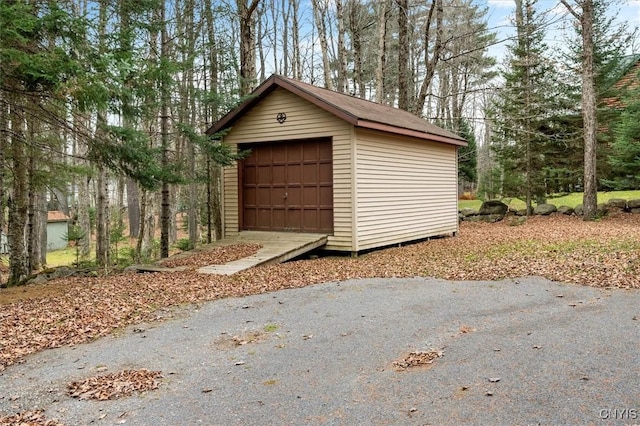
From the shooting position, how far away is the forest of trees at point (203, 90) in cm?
661

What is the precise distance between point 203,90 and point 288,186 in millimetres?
2848

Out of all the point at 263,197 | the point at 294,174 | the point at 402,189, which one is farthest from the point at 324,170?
the point at 402,189

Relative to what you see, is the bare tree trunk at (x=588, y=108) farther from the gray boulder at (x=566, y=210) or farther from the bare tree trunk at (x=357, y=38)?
the bare tree trunk at (x=357, y=38)

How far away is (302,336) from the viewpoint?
4.60 m

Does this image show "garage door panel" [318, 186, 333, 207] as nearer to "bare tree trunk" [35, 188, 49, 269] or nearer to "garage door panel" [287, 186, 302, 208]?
"garage door panel" [287, 186, 302, 208]

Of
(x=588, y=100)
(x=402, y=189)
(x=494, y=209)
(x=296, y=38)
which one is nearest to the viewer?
(x=402, y=189)

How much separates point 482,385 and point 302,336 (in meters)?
1.90

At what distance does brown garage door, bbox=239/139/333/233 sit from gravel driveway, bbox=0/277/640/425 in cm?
471

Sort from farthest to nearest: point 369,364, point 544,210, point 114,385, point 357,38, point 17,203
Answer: point 357,38 → point 544,210 → point 17,203 → point 369,364 → point 114,385

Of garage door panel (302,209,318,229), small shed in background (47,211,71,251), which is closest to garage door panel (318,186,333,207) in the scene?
garage door panel (302,209,318,229)

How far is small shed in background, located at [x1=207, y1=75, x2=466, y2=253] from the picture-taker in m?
9.88

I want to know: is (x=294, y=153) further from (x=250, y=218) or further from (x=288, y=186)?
(x=250, y=218)

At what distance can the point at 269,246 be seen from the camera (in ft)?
32.7

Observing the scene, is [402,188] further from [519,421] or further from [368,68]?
[368,68]
